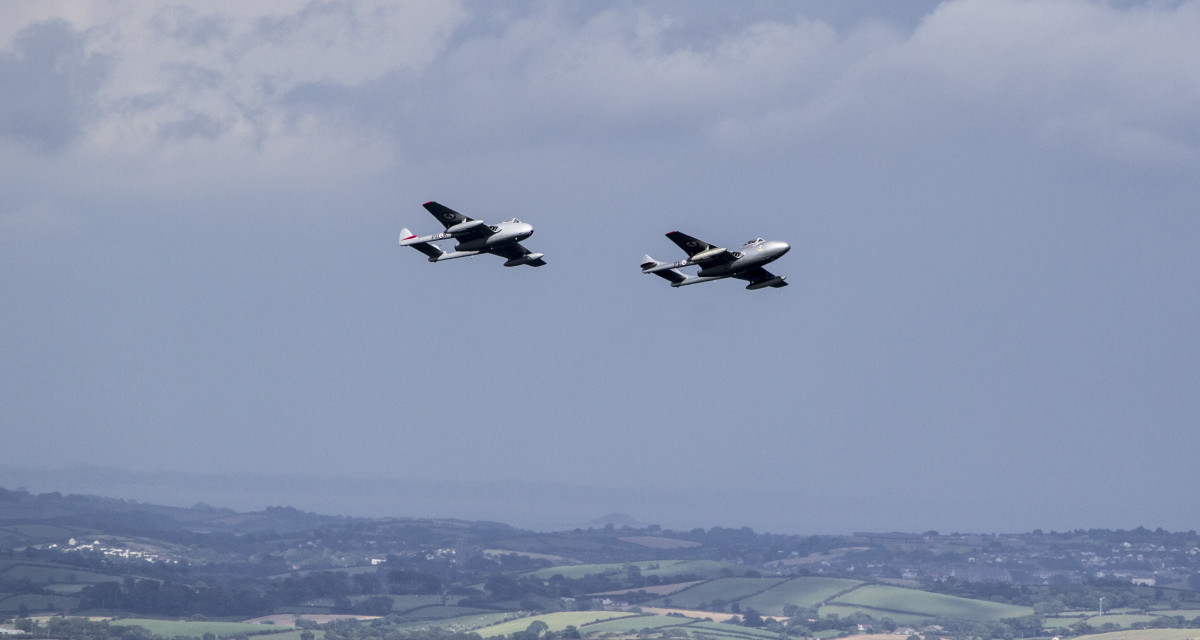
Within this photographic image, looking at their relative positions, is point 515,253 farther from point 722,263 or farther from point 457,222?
point 722,263

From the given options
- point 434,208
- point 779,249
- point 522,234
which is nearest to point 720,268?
point 779,249

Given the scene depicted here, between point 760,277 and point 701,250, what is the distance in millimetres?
5961

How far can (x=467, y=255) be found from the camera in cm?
10650

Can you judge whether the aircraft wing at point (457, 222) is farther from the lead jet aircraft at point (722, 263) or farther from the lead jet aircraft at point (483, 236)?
the lead jet aircraft at point (722, 263)

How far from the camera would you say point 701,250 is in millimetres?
102500

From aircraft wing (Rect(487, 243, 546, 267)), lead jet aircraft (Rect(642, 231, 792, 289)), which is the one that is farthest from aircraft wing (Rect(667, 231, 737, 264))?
aircraft wing (Rect(487, 243, 546, 267))

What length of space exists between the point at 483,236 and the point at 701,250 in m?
18.7

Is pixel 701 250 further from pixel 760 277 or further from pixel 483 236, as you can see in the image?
pixel 483 236

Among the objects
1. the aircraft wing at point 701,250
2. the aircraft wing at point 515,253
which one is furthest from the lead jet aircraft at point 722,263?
the aircraft wing at point 515,253

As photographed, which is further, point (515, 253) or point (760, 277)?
point (515, 253)

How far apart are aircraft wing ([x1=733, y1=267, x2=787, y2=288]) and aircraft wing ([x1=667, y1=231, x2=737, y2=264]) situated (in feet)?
8.15

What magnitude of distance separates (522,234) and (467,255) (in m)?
6.66

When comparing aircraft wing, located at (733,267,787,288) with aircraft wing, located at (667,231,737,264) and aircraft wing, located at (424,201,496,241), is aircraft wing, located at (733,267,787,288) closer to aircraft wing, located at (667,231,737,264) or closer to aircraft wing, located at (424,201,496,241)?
aircraft wing, located at (667,231,737,264)

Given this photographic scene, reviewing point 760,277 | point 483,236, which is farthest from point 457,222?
point 760,277
